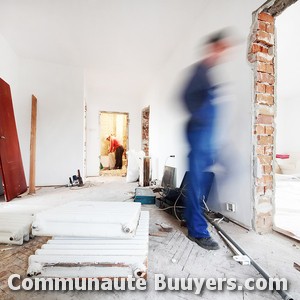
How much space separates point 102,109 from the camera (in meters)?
6.66

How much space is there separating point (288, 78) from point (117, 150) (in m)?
6.59

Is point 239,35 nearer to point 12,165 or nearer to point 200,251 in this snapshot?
point 200,251

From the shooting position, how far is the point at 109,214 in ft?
4.42

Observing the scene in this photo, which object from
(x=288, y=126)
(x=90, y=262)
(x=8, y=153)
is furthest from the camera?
(x=288, y=126)

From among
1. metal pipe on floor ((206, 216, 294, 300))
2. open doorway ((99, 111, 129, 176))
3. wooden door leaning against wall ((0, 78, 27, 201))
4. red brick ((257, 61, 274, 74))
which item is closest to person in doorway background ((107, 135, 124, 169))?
open doorway ((99, 111, 129, 176))

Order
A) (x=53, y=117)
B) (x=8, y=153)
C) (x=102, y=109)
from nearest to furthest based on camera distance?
(x=8, y=153), (x=53, y=117), (x=102, y=109)

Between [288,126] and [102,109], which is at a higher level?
[102,109]

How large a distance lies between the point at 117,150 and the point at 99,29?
5590 mm

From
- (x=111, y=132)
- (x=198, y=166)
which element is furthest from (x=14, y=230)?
(x=111, y=132)

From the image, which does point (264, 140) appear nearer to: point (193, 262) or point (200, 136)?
point (200, 136)

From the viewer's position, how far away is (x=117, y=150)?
8414 millimetres

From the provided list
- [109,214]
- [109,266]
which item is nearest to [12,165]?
[109,214]

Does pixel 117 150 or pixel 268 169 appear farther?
pixel 117 150

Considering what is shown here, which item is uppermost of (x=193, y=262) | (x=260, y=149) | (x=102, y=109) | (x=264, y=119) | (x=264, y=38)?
(x=102, y=109)
